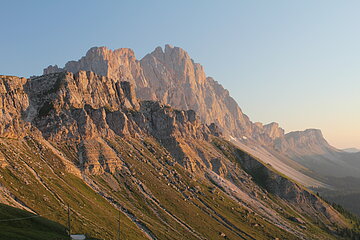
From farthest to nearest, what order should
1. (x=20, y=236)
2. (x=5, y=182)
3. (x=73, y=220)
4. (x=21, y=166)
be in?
1. (x=21, y=166)
2. (x=5, y=182)
3. (x=73, y=220)
4. (x=20, y=236)

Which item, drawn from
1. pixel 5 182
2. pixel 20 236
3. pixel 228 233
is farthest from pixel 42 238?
pixel 228 233

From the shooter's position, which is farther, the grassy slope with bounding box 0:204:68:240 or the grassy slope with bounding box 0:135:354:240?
the grassy slope with bounding box 0:135:354:240

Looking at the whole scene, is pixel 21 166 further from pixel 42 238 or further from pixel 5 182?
pixel 42 238

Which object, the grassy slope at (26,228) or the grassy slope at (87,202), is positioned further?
the grassy slope at (87,202)

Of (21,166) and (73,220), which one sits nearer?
(73,220)

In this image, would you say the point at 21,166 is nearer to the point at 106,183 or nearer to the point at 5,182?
the point at 5,182

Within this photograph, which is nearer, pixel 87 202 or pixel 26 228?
pixel 26 228

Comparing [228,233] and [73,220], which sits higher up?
[73,220]

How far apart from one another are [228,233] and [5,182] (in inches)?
5076

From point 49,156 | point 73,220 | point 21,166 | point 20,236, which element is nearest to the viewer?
point 20,236

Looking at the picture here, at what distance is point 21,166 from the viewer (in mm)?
154500

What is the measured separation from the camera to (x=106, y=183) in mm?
199000

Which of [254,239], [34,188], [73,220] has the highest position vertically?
[34,188]

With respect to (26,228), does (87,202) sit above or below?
below
